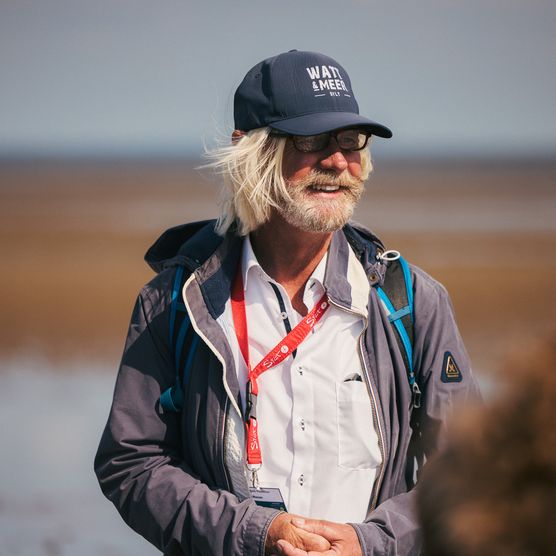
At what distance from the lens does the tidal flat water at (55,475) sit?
6.75 m

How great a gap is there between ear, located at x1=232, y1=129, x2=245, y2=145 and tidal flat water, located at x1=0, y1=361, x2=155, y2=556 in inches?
138

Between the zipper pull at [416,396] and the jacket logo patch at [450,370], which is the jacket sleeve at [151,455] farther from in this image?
the jacket logo patch at [450,370]

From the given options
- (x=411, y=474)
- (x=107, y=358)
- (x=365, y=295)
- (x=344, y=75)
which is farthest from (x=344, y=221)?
(x=107, y=358)

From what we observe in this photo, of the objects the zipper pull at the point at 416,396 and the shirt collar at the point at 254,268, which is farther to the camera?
the shirt collar at the point at 254,268

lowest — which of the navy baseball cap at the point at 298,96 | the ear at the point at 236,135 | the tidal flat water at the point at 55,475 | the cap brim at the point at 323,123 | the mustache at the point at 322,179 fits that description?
the tidal flat water at the point at 55,475

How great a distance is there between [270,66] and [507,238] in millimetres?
20649

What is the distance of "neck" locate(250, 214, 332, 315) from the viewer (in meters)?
3.45

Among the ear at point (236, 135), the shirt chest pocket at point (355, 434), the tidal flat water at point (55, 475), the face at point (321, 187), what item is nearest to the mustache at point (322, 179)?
the face at point (321, 187)

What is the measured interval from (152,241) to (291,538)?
20756 millimetres

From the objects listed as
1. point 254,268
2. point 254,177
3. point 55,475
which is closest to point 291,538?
point 254,268

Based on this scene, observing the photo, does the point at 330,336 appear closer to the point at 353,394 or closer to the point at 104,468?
the point at 353,394

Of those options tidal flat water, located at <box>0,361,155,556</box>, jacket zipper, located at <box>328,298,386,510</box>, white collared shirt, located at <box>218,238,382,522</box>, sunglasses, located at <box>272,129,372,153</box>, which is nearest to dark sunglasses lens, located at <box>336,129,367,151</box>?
sunglasses, located at <box>272,129,372,153</box>

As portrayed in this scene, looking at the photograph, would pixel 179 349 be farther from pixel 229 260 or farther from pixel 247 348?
pixel 229 260

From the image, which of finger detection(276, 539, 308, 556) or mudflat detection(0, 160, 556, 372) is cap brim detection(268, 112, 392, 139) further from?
finger detection(276, 539, 308, 556)
